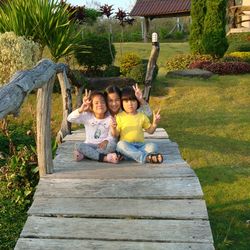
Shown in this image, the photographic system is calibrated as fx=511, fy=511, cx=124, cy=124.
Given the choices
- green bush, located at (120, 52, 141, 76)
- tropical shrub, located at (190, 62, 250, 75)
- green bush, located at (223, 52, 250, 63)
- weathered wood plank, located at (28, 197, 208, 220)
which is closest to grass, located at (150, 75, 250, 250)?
tropical shrub, located at (190, 62, 250, 75)

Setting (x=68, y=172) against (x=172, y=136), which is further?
(x=172, y=136)

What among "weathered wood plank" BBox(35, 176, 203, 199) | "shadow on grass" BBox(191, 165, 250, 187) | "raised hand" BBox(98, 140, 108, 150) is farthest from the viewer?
"shadow on grass" BBox(191, 165, 250, 187)

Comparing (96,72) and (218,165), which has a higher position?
(96,72)

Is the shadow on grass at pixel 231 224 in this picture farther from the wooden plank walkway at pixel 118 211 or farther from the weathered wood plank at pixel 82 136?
the wooden plank walkway at pixel 118 211

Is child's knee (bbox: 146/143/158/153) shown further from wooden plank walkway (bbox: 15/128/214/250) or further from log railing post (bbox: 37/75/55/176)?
log railing post (bbox: 37/75/55/176)

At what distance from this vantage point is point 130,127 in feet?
17.8

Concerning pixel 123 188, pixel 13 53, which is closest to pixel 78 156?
pixel 123 188

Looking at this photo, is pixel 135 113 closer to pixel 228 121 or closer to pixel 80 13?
pixel 228 121

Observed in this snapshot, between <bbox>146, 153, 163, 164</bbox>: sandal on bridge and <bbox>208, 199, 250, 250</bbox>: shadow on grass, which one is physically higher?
<bbox>146, 153, 163, 164</bbox>: sandal on bridge

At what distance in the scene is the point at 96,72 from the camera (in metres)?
15.7

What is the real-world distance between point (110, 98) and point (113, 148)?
586mm

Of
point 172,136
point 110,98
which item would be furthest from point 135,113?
point 172,136

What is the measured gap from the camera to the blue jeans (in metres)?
4.96

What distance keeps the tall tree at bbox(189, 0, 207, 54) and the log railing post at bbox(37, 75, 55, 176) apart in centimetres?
1643
